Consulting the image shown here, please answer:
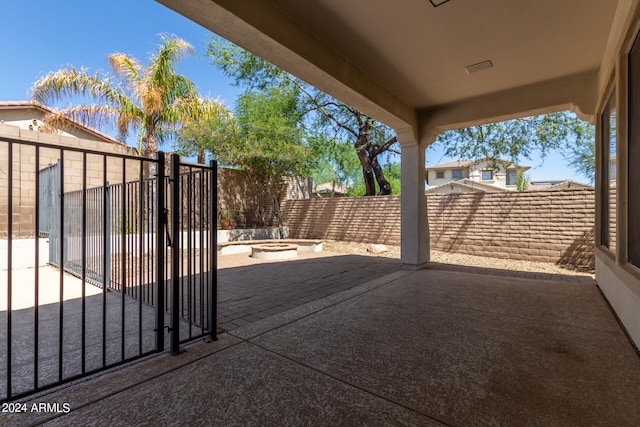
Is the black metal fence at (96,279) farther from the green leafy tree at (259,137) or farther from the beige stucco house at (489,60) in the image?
the green leafy tree at (259,137)

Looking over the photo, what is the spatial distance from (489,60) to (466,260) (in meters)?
5.10

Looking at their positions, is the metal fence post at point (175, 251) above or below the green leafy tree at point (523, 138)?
below

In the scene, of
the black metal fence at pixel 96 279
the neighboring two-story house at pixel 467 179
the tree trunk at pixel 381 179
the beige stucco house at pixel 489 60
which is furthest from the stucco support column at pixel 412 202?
the neighboring two-story house at pixel 467 179

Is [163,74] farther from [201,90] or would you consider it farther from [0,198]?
[0,198]

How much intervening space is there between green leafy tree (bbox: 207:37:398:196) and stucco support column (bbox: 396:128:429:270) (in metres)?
5.47

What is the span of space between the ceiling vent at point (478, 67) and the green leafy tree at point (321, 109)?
678 centimetres

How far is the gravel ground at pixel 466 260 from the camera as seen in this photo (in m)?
6.52

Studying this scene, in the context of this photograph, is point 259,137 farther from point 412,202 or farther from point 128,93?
point 412,202

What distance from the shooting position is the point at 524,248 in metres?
7.14

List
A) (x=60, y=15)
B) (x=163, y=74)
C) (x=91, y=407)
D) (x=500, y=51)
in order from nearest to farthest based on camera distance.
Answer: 1. (x=91, y=407)
2. (x=500, y=51)
3. (x=163, y=74)
4. (x=60, y=15)

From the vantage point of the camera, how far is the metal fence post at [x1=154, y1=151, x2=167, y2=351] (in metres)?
2.28

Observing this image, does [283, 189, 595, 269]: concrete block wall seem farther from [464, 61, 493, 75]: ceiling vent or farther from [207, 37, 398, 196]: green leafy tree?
[464, 61, 493, 75]: ceiling vent

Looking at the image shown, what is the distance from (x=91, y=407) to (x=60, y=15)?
48.0 ft

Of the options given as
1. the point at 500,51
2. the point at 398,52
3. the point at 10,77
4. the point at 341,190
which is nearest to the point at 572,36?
the point at 500,51
